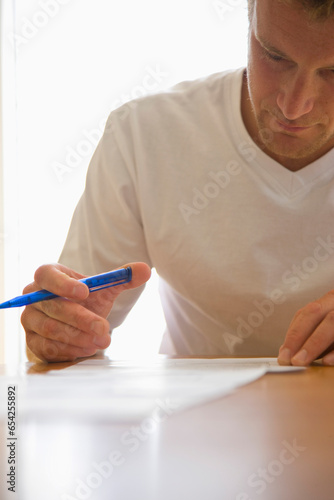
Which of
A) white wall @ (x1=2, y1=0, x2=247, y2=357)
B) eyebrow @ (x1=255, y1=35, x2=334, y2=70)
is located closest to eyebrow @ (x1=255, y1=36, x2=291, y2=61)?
eyebrow @ (x1=255, y1=35, x2=334, y2=70)

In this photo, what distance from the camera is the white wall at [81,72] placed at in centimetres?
204

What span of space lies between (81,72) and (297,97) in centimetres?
143

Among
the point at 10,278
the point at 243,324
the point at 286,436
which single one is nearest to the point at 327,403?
the point at 286,436

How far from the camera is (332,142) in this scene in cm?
101

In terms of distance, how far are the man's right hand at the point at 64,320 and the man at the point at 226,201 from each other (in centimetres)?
1

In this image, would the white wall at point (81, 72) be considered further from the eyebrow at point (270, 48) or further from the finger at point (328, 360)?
the finger at point (328, 360)

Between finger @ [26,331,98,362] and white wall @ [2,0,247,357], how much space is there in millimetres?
1278

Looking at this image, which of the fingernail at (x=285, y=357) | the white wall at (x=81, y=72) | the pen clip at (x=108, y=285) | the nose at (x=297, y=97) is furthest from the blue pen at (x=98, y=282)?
the white wall at (x=81, y=72)

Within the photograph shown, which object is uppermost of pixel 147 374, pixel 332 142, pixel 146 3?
pixel 146 3

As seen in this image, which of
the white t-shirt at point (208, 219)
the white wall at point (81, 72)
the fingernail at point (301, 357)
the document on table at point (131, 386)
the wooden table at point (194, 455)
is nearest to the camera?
the wooden table at point (194, 455)

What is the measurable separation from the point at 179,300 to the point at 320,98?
1.47 ft

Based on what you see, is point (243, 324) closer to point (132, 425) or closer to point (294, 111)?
point (294, 111)

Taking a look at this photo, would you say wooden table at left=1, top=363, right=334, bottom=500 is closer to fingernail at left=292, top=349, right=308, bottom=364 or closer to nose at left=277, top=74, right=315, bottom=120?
fingernail at left=292, top=349, right=308, bottom=364

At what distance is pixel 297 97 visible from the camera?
2.75 feet
